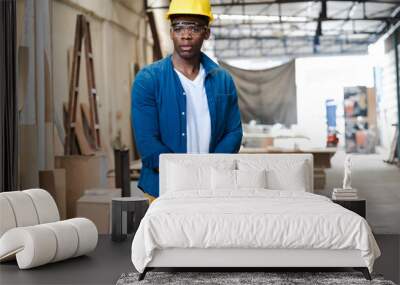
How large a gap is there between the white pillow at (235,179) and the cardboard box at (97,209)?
1.87 meters

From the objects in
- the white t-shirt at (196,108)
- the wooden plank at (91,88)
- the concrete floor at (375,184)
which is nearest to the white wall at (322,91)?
the concrete floor at (375,184)

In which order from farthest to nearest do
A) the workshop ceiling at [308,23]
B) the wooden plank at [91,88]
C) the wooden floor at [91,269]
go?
the workshop ceiling at [308,23]
the wooden plank at [91,88]
the wooden floor at [91,269]

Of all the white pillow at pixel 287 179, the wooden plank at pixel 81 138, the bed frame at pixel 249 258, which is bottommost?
the bed frame at pixel 249 258

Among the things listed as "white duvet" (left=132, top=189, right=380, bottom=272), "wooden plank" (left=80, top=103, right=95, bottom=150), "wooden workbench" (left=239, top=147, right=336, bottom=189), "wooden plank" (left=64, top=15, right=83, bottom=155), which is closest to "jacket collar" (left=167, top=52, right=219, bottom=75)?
"white duvet" (left=132, top=189, right=380, bottom=272)

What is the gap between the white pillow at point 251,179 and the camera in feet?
16.4

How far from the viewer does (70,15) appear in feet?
24.2

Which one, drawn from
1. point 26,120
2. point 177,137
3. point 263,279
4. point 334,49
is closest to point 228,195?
point 177,137

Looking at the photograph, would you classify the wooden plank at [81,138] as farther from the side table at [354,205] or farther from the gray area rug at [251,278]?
the gray area rug at [251,278]

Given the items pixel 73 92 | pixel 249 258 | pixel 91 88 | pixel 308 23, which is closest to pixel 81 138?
pixel 73 92

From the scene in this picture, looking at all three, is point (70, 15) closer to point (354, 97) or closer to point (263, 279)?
point (354, 97)

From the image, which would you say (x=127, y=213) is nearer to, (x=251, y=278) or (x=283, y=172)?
(x=283, y=172)

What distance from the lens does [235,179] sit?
504 cm

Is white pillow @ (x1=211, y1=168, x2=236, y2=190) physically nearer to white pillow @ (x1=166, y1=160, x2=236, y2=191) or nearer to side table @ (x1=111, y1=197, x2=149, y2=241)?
white pillow @ (x1=166, y1=160, x2=236, y2=191)

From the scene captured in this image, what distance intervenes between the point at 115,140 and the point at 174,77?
160 inches
